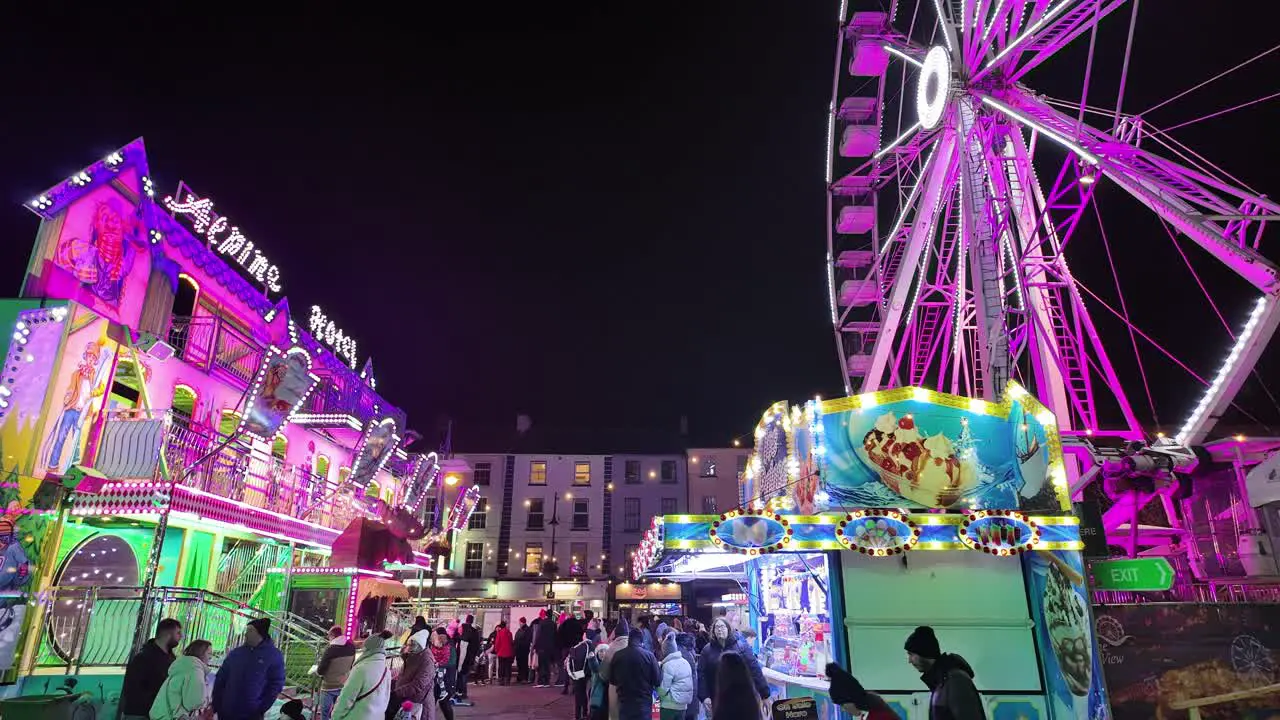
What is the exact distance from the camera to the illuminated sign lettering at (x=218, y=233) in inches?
602

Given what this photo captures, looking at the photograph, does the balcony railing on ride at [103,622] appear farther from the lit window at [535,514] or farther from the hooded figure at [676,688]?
the lit window at [535,514]

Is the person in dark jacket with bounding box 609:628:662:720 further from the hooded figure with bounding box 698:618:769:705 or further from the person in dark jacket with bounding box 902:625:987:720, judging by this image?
the person in dark jacket with bounding box 902:625:987:720

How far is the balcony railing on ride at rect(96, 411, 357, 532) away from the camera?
39.5 ft

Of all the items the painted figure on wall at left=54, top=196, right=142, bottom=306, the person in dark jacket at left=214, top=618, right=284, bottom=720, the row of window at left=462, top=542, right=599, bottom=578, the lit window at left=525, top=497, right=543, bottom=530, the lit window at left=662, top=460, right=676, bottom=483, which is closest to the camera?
the person in dark jacket at left=214, top=618, right=284, bottom=720

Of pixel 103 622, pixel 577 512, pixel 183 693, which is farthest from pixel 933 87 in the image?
pixel 577 512

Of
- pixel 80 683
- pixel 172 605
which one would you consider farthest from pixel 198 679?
pixel 172 605

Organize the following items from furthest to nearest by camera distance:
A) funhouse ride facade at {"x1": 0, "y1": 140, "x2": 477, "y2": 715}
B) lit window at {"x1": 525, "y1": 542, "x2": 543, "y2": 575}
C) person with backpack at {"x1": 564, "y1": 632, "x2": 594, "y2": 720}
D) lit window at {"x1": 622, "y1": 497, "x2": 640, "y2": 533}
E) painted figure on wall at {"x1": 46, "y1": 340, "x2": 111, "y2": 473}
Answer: lit window at {"x1": 622, "y1": 497, "x2": 640, "y2": 533} < lit window at {"x1": 525, "y1": 542, "x2": 543, "y2": 575} < person with backpack at {"x1": 564, "y1": 632, "x2": 594, "y2": 720} < painted figure on wall at {"x1": 46, "y1": 340, "x2": 111, "y2": 473} < funhouse ride facade at {"x1": 0, "y1": 140, "x2": 477, "y2": 715}

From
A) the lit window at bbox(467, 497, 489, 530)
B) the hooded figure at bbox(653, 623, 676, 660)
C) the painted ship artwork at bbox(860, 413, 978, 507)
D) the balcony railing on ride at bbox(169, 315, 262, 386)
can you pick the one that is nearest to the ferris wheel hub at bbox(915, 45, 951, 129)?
the painted ship artwork at bbox(860, 413, 978, 507)

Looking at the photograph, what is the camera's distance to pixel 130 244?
43.0 ft

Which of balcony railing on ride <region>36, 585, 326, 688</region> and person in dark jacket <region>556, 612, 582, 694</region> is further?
person in dark jacket <region>556, 612, 582, 694</region>

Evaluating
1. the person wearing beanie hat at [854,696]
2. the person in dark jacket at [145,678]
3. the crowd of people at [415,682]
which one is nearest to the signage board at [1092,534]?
the crowd of people at [415,682]

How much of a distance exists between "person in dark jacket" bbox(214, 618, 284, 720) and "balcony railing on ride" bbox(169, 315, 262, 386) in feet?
29.9

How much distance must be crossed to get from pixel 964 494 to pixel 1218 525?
7.83 metres

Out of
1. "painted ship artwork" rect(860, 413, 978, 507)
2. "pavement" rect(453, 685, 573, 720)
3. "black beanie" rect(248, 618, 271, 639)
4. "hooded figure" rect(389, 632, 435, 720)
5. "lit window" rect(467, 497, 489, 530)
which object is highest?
"lit window" rect(467, 497, 489, 530)
